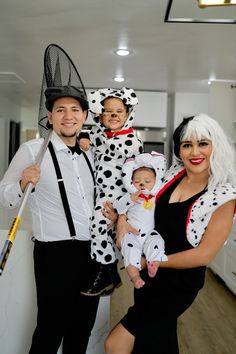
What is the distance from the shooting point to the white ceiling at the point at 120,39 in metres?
3.04

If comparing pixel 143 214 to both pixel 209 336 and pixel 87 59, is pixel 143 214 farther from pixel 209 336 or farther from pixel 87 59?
pixel 87 59

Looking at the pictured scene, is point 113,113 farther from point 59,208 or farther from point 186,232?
point 186,232

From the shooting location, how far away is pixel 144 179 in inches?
63.0

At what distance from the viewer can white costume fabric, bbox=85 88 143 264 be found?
1.64 m

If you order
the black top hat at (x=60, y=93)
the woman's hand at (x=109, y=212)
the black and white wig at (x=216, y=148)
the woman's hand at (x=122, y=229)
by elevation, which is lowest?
the woman's hand at (x=122, y=229)

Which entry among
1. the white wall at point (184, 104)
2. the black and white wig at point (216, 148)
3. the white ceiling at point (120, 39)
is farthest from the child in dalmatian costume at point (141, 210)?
the white wall at point (184, 104)

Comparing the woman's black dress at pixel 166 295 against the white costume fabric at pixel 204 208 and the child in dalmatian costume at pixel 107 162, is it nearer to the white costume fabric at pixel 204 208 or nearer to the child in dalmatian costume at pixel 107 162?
the white costume fabric at pixel 204 208

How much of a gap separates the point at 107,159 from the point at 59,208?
0.31m

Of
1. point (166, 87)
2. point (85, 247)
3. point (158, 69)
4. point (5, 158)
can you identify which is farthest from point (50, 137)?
point (5, 158)

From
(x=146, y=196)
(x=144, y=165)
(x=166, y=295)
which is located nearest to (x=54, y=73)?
(x=144, y=165)

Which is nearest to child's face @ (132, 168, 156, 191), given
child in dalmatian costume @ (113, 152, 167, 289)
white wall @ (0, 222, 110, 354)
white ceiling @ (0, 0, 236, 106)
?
child in dalmatian costume @ (113, 152, 167, 289)

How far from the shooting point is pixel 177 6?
9.76 feet

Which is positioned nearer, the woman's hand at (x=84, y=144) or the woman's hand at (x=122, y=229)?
the woman's hand at (x=122, y=229)

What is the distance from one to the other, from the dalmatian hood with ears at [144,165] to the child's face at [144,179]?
0.05ft
